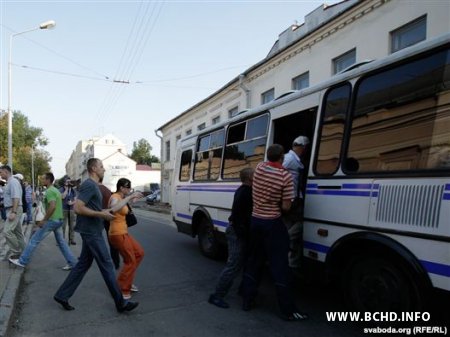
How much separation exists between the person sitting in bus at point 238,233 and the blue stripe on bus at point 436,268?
2.24 metres

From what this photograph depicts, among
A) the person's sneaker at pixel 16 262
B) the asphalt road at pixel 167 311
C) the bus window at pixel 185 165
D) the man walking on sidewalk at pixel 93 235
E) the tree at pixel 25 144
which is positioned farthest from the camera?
the tree at pixel 25 144

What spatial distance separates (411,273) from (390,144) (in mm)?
1227

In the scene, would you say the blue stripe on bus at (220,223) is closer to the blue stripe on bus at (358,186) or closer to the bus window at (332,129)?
the bus window at (332,129)

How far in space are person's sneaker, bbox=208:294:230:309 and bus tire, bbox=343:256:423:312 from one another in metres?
1.58

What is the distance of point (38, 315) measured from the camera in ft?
16.9

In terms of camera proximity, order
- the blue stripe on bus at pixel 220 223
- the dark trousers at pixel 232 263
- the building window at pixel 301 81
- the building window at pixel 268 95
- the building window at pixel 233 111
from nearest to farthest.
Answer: the dark trousers at pixel 232 263 → the blue stripe on bus at pixel 220 223 → the building window at pixel 301 81 → the building window at pixel 268 95 → the building window at pixel 233 111

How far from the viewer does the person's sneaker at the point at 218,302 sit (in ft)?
17.7

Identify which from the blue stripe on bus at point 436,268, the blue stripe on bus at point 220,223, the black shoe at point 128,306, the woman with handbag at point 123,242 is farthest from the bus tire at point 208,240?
the blue stripe on bus at point 436,268

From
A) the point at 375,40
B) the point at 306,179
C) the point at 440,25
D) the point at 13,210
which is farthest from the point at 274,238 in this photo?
Result: the point at 375,40

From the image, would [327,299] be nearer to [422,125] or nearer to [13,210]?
[422,125]

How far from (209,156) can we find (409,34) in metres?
6.87

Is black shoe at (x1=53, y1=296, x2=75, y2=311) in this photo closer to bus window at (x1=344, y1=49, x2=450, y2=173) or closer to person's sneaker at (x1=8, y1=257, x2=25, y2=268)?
person's sneaker at (x1=8, y1=257, x2=25, y2=268)

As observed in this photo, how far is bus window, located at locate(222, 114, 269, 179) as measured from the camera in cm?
653

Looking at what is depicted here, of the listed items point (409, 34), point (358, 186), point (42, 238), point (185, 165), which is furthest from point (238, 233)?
point (409, 34)
